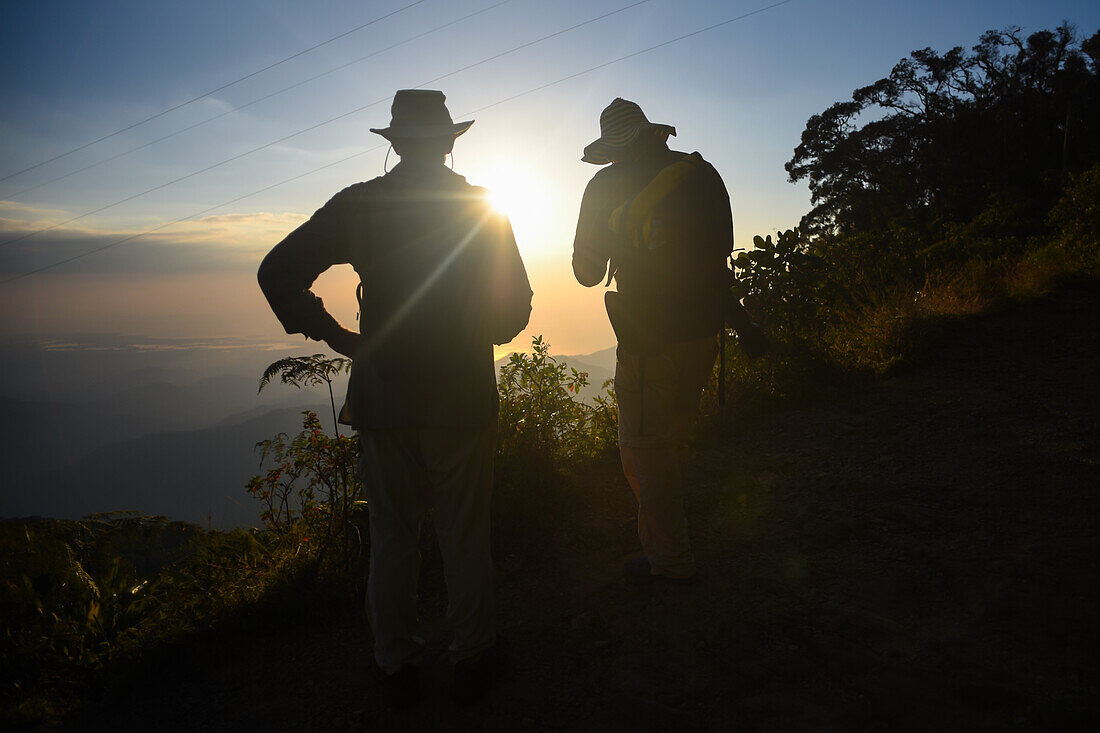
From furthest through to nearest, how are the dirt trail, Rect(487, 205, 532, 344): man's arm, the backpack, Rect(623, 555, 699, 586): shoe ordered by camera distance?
Rect(623, 555, 699, 586): shoe, the backpack, Rect(487, 205, 532, 344): man's arm, the dirt trail

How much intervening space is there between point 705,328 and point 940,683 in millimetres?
1477

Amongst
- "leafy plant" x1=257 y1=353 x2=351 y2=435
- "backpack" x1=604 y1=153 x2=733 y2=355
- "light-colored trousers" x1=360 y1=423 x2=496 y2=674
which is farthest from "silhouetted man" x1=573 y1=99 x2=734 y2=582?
"leafy plant" x1=257 y1=353 x2=351 y2=435

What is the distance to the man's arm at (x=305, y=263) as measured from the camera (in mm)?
1984

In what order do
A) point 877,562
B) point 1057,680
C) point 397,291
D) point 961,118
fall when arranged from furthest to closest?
1. point 961,118
2. point 877,562
3. point 397,291
4. point 1057,680

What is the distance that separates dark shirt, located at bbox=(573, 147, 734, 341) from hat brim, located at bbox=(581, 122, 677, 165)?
75 millimetres

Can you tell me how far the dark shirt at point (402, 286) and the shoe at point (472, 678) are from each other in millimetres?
858

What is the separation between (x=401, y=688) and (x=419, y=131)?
1945 mm

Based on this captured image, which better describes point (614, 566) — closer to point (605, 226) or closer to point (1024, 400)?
point (605, 226)

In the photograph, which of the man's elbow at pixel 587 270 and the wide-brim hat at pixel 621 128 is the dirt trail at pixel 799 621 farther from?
the wide-brim hat at pixel 621 128

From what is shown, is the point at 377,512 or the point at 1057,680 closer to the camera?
the point at 1057,680

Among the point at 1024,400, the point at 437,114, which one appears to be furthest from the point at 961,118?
the point at 437,114

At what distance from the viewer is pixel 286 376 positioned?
3197 millimetres

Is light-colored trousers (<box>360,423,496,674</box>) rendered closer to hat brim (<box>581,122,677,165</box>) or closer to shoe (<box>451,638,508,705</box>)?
shoe (<box>451,638,508,705</box>)

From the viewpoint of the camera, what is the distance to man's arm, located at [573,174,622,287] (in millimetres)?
2621
